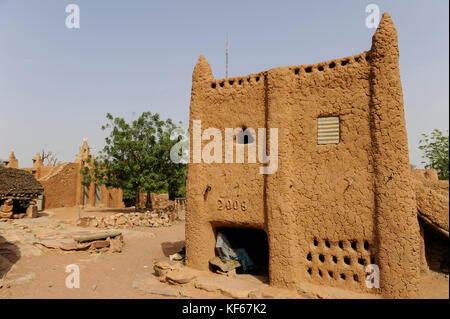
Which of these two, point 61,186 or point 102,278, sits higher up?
point 61,186

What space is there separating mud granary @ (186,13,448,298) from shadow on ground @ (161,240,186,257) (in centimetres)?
438

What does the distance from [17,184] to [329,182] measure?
18.6 metres

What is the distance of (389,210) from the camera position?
253 inches

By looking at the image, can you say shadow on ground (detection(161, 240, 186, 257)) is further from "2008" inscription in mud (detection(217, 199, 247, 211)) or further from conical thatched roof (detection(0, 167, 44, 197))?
conical thatched roof (detection(0, 167, 44, 197))

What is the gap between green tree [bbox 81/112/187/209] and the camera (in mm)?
20266

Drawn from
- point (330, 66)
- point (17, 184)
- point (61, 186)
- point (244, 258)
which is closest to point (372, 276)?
point (244, 258)

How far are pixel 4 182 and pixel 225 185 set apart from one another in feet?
51.0

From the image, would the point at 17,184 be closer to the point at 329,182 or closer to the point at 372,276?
the point at 329,182

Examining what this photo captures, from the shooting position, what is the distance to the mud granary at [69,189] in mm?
23987

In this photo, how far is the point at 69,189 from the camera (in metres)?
25.7

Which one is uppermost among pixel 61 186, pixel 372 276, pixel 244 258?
pixel 61 186

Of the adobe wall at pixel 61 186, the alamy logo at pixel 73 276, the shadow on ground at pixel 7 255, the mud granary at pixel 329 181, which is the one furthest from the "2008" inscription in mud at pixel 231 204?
the adobe wall at pixel 61 186
